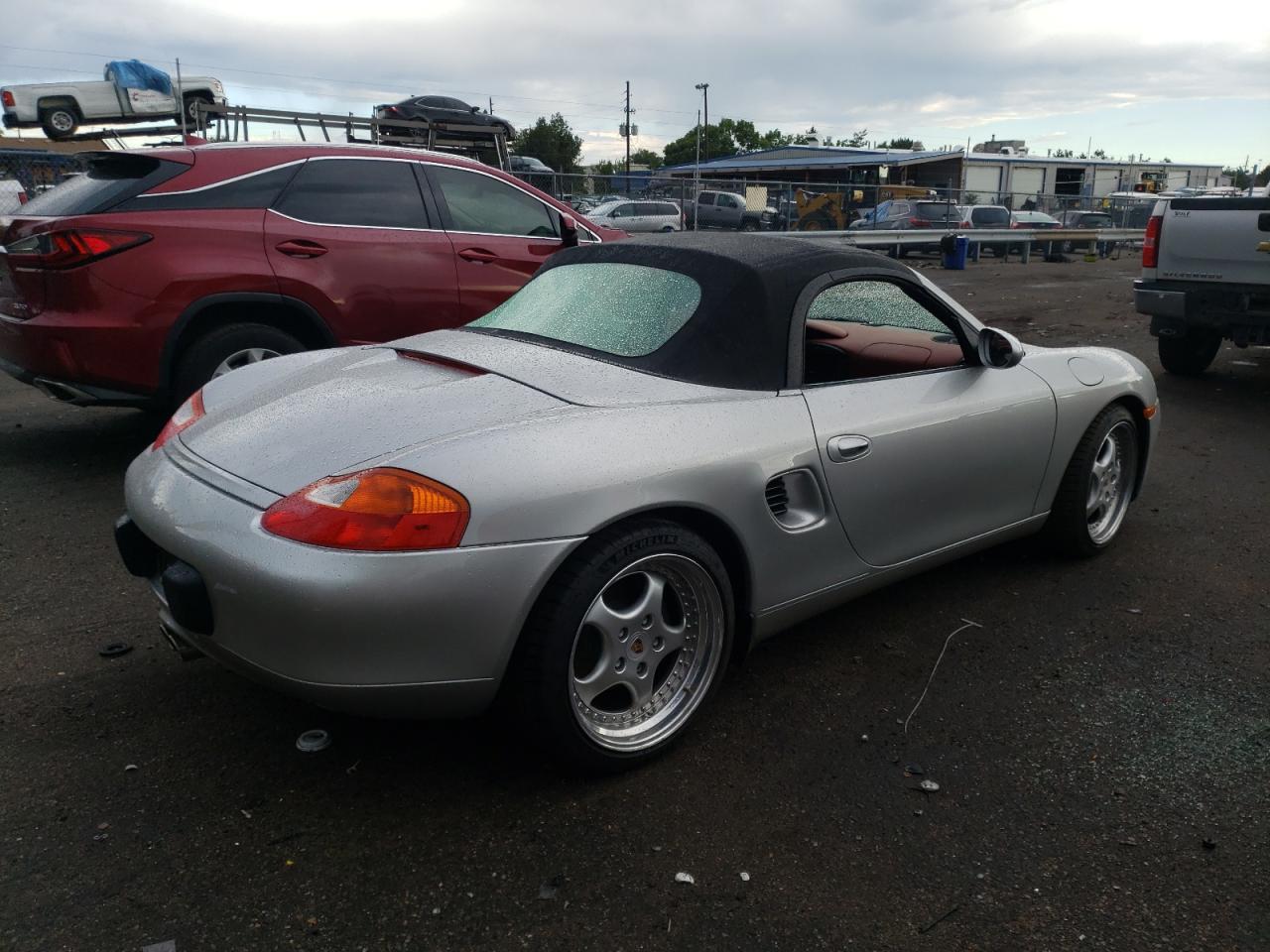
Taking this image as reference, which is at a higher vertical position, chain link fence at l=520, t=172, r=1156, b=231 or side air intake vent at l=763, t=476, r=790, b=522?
chain link fence at l=520, t=172, r=1156, b=231

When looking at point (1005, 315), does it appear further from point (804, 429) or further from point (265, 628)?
point (265, 628)

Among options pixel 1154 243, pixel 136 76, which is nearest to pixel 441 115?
pixel 136 76

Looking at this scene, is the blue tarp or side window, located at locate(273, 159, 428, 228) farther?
the blue tarp

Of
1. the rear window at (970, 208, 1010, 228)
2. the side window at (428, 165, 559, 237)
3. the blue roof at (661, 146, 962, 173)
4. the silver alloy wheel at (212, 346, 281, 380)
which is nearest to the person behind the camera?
the silver alloy wheel at (212, 346, 281, 380)

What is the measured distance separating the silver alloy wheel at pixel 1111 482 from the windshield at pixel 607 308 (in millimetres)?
2132

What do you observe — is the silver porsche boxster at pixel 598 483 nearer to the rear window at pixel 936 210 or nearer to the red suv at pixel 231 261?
the red suv at pixel 231 261

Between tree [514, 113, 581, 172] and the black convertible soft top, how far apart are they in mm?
77830

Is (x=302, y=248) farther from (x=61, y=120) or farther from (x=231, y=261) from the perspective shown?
(x=61, y=120)

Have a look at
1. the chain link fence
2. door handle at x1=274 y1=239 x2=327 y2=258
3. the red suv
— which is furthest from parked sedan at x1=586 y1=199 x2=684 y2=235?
door handle at x1=274 y1=239 x2=327 y2=258

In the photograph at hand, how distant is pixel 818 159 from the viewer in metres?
58.7

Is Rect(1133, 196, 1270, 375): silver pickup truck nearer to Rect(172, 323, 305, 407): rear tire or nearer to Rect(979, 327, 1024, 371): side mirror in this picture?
Rect(979, 327, 1024, 371): side mirror

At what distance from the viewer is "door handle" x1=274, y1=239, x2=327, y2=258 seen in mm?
5164

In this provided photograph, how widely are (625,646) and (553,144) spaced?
270 feet

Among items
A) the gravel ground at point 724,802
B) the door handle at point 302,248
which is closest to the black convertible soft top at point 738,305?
the gravel ground at point 724,802
